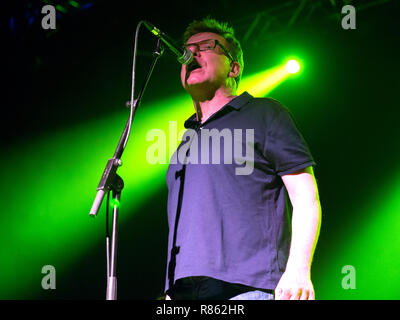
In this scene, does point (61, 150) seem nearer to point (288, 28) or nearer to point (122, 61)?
point (122, 61)

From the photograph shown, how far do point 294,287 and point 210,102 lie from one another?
105 cm

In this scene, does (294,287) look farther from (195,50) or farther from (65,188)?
(65,188)

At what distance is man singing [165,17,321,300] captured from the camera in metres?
1.53

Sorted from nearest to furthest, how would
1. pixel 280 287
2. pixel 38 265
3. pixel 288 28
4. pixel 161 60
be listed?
pixel 280 287
pixel 38 265
pixel 288 28
pixel 161 60

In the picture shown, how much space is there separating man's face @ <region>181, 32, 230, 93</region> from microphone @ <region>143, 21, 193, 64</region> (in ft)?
0.45

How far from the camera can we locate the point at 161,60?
4.80 m

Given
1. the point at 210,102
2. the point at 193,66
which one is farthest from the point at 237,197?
the point at 193,66

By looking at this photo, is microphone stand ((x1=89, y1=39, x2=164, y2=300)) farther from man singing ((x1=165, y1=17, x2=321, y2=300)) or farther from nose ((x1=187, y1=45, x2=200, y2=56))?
nose ((x1=187, y1=45, x2=200, y2=56))

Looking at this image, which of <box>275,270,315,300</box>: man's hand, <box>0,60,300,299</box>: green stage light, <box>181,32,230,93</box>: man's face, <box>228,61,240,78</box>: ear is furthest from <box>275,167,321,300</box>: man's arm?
<box>0,60,300,299</box>: green stage light

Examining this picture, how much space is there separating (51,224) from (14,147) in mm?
777

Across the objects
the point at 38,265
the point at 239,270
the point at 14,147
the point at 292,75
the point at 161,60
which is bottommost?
the point at 38,265

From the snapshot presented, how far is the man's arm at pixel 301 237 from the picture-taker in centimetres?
147

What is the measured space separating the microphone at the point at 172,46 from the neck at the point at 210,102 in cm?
24

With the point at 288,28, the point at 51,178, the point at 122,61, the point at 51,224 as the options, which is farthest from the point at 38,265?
the point at 288,28
